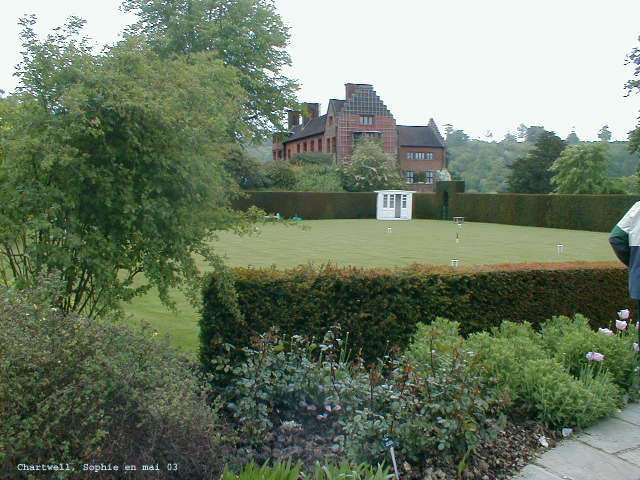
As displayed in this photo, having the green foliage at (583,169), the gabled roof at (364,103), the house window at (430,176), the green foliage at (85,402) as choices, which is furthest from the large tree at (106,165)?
the house window at (430,176)

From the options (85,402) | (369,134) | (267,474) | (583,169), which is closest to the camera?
(85,402)

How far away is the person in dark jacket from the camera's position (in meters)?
4.41

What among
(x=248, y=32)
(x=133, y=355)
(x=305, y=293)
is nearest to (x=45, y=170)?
(x=133, y=355)

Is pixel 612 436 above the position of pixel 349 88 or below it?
below

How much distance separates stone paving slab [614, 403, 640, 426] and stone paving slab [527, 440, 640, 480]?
77 centimetres

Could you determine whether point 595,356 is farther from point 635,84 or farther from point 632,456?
point 635,84

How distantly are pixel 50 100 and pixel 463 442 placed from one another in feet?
12.2

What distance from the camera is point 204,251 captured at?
4.63 meters

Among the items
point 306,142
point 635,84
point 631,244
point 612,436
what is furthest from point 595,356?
point 306,142

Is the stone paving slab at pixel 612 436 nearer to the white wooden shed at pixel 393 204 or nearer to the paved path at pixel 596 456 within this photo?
the paved path at pixel 596 456

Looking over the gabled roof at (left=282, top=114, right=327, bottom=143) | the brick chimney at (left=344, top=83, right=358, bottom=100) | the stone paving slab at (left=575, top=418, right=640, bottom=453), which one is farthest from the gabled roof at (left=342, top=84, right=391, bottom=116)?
the stone paving slab at (left=575, top=418, right=640, bottom=453)

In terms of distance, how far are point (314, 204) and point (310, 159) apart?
12.4m

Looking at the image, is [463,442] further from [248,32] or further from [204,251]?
[248,32]

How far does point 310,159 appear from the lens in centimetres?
4931
